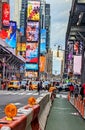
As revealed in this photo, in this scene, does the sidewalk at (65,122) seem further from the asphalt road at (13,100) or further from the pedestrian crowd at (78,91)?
the pedestrian crowd at (78,91)

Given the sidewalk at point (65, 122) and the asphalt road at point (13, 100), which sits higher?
the sidewalk at point (65, 122)

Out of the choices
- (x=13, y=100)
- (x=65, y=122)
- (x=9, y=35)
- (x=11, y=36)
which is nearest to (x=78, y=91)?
(x=13, y=100)

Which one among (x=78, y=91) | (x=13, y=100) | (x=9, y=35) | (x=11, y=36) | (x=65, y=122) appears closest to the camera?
(x=65, y=122)

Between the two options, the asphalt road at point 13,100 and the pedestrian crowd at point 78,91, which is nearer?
the pedestrian crowd at point 78,91

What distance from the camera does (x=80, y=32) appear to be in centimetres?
6316

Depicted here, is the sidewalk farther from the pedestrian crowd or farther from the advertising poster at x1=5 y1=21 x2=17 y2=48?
the advertising poster at x1=5 y1=21 x2=17 y2=48

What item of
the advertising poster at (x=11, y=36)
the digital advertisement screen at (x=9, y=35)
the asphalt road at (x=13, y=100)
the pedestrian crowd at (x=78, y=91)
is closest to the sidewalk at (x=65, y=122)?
the asphalt road at (x=13, y=100)

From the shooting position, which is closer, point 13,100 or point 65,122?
point 65,122

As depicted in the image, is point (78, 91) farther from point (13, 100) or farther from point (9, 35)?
point (9, 35)

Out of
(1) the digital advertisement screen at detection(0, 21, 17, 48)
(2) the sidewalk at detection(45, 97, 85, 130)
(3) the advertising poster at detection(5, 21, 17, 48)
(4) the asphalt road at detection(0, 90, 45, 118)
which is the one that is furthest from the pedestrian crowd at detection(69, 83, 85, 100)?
(3) the advertising poster at detection(5, 21, 17, 48)

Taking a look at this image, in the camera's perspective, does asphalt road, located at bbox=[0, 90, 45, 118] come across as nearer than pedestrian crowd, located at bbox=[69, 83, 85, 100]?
No

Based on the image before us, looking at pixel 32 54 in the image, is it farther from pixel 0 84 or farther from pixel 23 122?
pixel 23 122

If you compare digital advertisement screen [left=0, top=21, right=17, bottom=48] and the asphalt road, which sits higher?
digital advertisement screen [left=0, top=21, right=17, bottom=48]

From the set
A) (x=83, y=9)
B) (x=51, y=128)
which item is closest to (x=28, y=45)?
(x=83, y=9)
